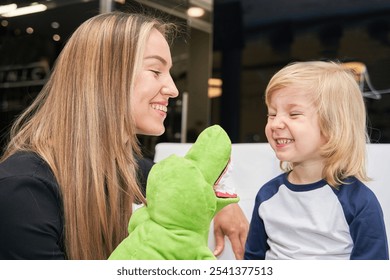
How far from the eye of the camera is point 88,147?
0.80 metres

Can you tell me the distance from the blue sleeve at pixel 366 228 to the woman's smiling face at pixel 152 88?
1.33ft

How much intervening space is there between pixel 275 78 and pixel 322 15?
6.30 feet

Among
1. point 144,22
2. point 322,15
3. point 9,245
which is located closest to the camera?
point 9,245

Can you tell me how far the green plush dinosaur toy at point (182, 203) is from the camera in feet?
1.96

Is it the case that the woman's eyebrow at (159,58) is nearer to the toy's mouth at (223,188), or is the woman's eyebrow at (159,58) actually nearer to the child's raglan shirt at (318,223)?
the toy's mouth at (223,188)

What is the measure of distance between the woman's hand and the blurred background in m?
1.34

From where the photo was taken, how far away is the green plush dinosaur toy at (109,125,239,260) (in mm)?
598

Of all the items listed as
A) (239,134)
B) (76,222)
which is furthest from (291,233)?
(239,134)

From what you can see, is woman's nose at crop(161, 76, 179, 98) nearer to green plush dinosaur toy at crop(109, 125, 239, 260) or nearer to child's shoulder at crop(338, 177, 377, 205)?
green plush dinosaur toy at crop(109, 125, 239, 260)

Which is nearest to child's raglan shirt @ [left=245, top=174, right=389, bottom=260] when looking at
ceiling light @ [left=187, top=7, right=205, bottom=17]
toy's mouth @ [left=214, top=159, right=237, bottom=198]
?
toy's mouth @ [left=214, top=159, right=237, bottom=198]

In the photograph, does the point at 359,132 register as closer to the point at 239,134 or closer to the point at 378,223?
the point at 378,223

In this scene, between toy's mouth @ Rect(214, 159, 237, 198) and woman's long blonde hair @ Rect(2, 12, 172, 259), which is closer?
toy's mouth @ Rect(214, 159, 237, 198)

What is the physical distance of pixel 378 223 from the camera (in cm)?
91
